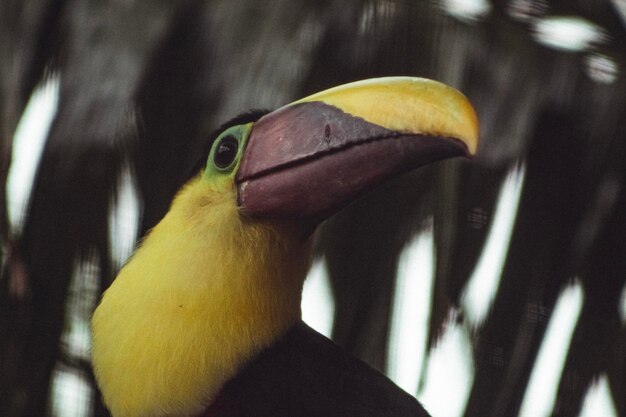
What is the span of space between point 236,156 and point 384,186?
241 millimetres

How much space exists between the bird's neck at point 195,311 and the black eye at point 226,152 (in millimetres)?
34

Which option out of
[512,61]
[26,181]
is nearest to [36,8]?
[26,181]

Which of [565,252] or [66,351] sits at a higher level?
[565,252]

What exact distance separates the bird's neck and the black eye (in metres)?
0.03

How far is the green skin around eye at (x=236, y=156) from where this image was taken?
3.98ft

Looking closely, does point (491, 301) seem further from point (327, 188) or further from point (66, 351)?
point (66, 351)

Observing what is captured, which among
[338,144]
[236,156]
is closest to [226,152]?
[236,156]

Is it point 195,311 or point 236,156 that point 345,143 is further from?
point 195,311

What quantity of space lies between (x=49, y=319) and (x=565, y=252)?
0.76m

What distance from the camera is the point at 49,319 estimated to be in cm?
125

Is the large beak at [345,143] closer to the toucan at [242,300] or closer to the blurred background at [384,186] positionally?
the toucan at [242,300]

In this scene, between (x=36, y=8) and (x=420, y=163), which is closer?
(x=420, y=163)

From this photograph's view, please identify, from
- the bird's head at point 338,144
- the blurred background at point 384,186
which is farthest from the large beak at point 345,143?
the blurred background at point 384,186

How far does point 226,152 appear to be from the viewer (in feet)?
4.04
